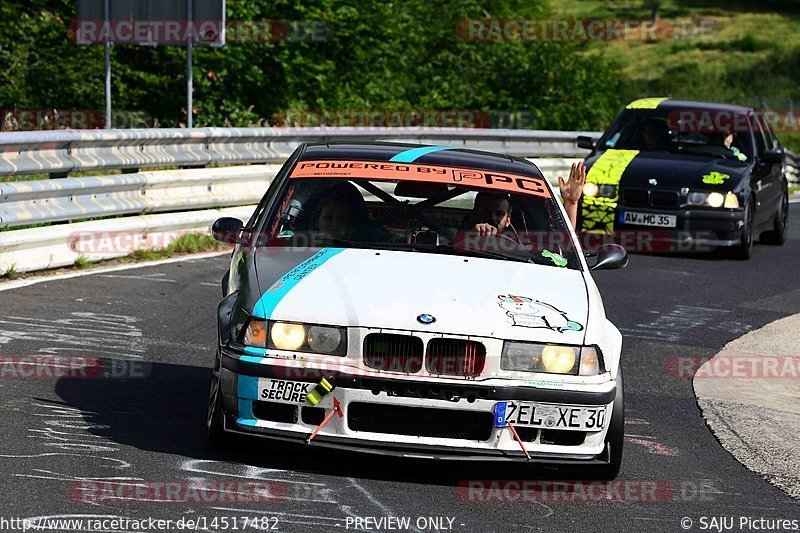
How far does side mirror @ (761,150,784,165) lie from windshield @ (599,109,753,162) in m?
0.15

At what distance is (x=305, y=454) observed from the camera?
6441 mm

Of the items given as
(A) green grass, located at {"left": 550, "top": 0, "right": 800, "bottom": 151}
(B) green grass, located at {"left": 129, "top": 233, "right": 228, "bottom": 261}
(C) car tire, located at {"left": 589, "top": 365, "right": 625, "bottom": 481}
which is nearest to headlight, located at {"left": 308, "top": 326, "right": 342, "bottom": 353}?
(C) car tire, located at {"left": 589, "top": 365, "right": 625, "bottom": 481}

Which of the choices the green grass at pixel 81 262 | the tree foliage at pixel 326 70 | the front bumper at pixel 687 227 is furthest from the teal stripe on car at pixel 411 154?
the tree foliage at pixel 326 70

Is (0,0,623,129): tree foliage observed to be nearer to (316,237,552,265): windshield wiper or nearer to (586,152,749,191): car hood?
(586,152,749,191): car hood

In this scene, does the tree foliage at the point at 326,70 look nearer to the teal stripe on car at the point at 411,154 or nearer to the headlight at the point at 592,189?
the headlight at the point at 592,189

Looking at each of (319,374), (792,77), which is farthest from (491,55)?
(792,77)

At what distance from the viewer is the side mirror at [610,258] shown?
741cm

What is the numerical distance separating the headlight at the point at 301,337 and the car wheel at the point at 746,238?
33.1 ft

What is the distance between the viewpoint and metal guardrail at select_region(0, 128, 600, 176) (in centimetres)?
1121

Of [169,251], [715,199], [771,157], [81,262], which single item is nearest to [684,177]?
[715,199]

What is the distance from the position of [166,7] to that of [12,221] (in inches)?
250

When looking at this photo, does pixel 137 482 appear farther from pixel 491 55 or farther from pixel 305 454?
pixel 491 55

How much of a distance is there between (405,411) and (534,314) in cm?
71

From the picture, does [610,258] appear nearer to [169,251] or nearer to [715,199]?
[169,251]
